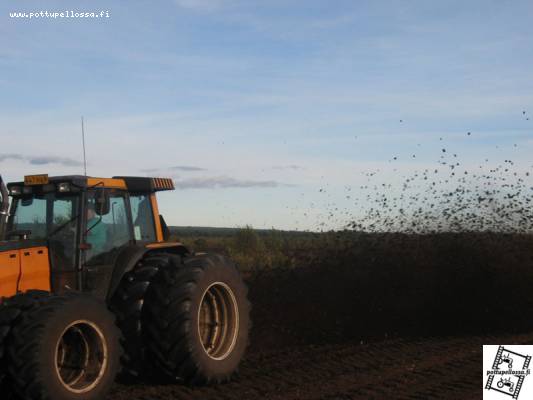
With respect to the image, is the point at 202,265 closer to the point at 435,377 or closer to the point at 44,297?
the point at 44,297

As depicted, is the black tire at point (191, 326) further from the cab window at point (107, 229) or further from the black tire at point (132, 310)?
the cab window at point (107, 229)

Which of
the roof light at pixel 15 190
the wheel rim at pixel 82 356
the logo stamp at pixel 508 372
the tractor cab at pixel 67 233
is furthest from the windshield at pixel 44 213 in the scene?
the logo stamp at pixel 508 372

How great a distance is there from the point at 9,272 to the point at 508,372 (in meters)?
5.48

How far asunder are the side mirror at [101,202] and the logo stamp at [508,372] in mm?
4309

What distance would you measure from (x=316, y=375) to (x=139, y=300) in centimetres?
223

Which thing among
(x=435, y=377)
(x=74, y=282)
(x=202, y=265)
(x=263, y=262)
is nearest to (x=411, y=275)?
(x=435, y=377)

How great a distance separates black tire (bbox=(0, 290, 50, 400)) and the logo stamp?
4426 mm

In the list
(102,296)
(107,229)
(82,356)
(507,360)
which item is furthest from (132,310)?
(507,360)

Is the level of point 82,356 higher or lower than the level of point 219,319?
lower

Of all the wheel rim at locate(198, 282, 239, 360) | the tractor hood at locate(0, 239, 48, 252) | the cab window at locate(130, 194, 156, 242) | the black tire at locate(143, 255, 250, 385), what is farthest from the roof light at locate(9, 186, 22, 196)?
the wheel rim at locate(198, 282, 239, 360)

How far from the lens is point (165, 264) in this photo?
773 centimetres

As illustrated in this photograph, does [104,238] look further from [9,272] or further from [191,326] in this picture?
[191,326]

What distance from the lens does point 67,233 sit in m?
7.37

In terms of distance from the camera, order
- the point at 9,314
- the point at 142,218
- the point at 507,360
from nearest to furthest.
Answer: the point at 9,314 → the point at 142,218 → the point at 507,360
